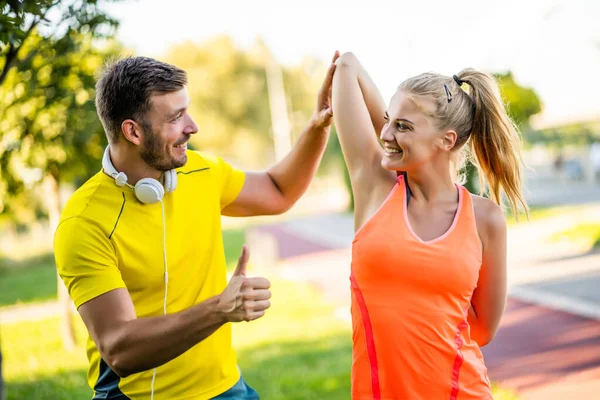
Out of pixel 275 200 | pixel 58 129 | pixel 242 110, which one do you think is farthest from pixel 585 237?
pixel 242 110

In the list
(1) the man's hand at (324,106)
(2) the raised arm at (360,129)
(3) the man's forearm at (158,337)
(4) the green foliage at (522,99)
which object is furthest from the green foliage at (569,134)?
(3) the man's forearm at (158,337)

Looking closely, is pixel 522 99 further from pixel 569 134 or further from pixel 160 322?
pixel 569 134

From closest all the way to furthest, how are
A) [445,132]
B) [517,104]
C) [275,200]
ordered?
1. [445,132]
2. [275,200]
3. [517,104]

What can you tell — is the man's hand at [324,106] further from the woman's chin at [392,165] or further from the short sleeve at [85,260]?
the short sleeve at [85,260]

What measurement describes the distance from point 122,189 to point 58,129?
462 cm

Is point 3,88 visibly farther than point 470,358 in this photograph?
Yes

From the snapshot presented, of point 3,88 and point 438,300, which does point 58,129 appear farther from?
point 438,300

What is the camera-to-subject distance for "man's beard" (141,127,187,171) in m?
2.94

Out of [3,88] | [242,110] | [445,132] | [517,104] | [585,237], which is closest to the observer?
[445,132]

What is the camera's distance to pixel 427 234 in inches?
107

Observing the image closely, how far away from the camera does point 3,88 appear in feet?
23.4

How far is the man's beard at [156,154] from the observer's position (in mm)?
2938

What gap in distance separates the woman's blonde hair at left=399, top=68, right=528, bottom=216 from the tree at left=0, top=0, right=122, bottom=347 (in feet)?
7.48

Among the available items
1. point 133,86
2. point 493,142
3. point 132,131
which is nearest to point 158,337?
point 132,131
